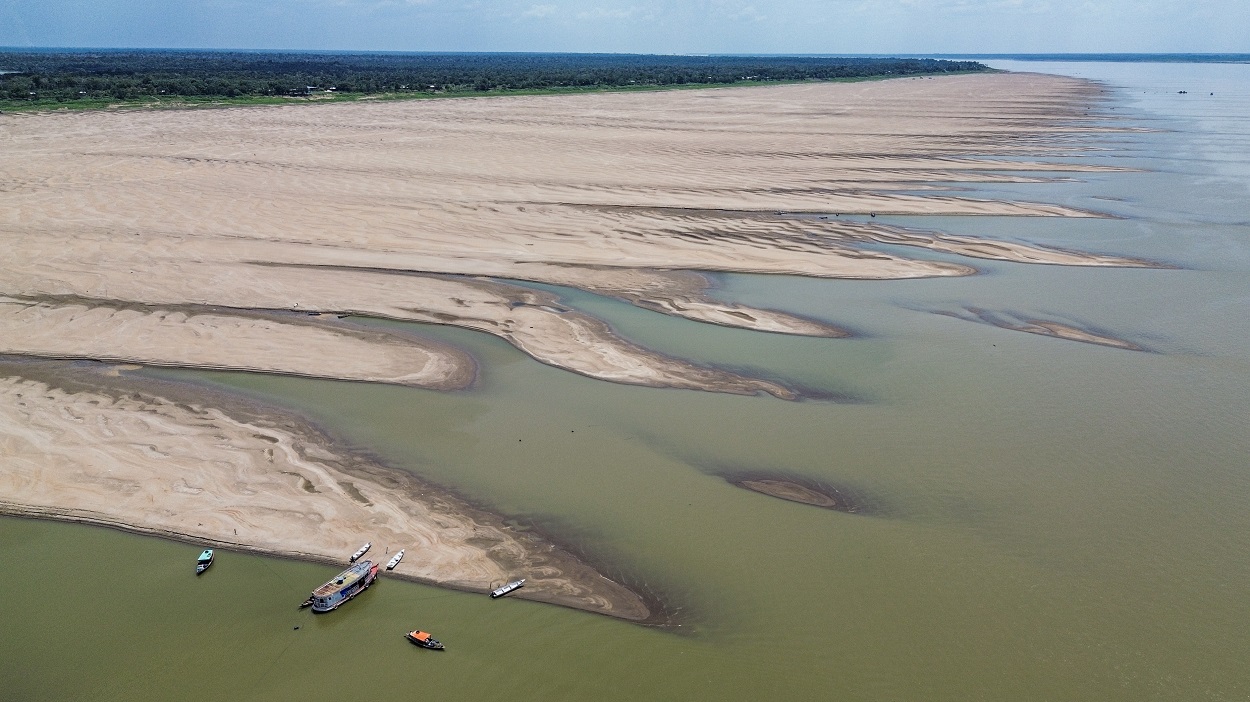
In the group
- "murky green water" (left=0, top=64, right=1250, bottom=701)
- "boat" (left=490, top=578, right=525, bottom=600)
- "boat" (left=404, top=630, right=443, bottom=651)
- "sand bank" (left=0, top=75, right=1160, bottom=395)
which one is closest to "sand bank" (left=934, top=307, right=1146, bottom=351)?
"murky green water" (left=0, top=64, right=1250, bottom=701)

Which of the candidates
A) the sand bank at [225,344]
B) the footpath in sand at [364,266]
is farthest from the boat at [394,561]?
the sand bank at [225,344]

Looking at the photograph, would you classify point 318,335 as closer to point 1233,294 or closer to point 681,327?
point 681,327

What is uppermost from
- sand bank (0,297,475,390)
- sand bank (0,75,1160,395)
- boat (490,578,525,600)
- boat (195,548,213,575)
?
sand bank (0,75,1160,395)

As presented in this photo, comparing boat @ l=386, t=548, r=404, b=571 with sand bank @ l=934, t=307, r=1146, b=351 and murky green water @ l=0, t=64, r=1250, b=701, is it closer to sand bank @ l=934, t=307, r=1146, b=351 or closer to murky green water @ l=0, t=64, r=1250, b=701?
murky green water @ l=0, t=64, r=1250, b=701

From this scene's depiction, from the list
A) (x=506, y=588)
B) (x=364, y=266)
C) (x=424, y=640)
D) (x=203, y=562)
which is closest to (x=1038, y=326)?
(x=506, y=588)

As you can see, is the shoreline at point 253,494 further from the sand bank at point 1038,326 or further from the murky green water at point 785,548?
the sand bank at point 1038,326

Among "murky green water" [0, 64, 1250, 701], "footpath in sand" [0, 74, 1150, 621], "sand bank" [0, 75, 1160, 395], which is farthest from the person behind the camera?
"sand bank" [0, 75, 1160, 395]
